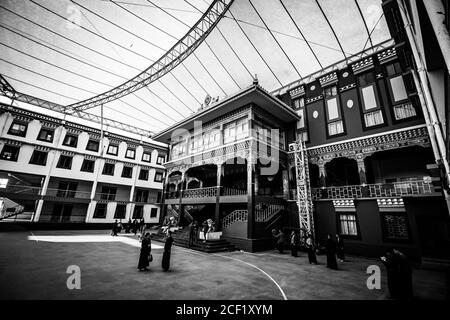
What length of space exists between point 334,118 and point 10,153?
1229 inches

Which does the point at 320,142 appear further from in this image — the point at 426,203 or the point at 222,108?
the point at 222,108

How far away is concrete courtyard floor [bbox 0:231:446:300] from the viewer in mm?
5289

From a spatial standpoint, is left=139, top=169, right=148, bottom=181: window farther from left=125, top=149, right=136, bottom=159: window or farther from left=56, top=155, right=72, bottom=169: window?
left=56, top=155, right=72, bottom=169: window

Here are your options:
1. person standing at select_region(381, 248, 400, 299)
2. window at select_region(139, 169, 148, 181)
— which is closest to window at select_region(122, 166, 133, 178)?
window at select_region(139, 169, 148, 181)

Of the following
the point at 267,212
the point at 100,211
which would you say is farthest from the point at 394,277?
the point at 100,211

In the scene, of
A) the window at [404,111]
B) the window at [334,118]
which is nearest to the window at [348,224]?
the window at [334,118]

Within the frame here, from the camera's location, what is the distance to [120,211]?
1067 inches

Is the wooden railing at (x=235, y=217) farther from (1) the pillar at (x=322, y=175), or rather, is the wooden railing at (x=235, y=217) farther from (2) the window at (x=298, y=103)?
(2) the window at (x=298, y=103)

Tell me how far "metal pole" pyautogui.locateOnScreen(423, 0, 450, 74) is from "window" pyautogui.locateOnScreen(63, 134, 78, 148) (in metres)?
30.8

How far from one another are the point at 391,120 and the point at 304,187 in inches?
280

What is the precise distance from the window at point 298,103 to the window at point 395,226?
10.5 metres

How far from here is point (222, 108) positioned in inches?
642

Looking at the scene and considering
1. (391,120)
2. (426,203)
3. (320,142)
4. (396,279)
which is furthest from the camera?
(320,142)
